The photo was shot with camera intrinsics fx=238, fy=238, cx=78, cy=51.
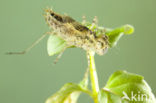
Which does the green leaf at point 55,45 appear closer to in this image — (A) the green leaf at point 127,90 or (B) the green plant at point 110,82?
(B) the green plant at point 110,82

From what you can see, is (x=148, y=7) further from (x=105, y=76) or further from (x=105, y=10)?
(x=105, y=76)

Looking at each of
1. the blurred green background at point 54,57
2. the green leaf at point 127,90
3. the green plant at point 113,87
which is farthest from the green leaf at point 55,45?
the blurred green background at point 54,57

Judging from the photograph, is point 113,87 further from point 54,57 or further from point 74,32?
point 54,57

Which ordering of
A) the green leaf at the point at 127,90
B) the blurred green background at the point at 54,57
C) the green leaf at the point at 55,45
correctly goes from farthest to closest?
the blurred green background at the point at 54,57 → the green leaf at the point at 55,45 → the green leaf at the point at 127,90

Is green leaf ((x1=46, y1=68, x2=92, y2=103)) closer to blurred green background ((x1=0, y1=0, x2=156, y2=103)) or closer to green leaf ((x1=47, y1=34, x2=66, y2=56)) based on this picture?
green leaf ((x1=47, y1=34, x2=66, y2=56))

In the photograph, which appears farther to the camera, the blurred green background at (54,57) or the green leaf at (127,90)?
the blurred green background at (54,57)

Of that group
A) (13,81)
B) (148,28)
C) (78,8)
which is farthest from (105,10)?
(13,81)
